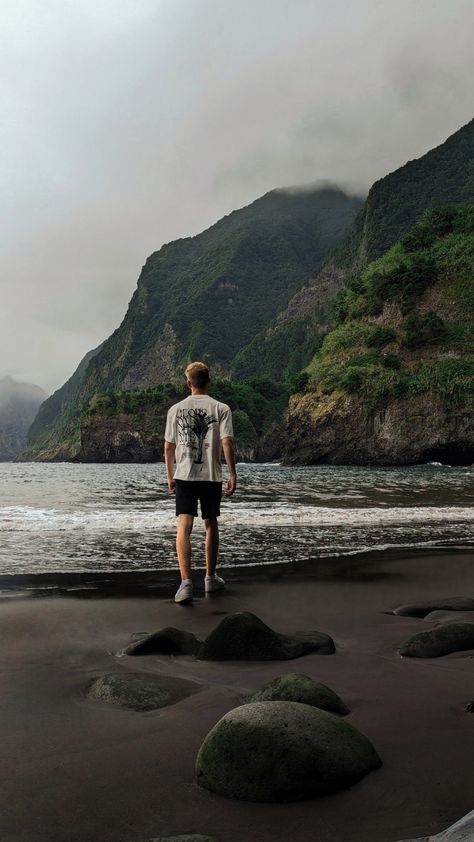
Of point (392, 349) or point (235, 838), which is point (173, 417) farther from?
point (392, 349)

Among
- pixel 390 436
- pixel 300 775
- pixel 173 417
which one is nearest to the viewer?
pixel 300 775

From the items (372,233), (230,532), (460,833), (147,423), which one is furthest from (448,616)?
(372,233)

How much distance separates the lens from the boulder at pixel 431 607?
544 cm

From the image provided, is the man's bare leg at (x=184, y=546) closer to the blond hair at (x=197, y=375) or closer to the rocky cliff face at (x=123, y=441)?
the blond hair at (x=197, y=375)

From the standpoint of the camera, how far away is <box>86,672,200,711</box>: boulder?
3.09 m

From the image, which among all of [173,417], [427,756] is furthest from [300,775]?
[173,417]

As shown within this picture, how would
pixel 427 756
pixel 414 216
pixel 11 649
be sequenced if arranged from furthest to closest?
pixel 414 216 → pixel 11 649 → pixel 427 756

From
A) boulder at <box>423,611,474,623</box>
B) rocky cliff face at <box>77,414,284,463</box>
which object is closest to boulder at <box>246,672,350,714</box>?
boulder at <box>423,611,474,623</box>

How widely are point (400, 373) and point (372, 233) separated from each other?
9658 cm

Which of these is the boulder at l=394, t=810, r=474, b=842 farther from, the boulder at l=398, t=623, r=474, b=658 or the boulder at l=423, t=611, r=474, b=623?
the boulder at l=423, t=611, r=474, b=623

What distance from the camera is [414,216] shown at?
14938cm

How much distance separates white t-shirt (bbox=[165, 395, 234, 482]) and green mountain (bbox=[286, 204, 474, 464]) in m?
60.7

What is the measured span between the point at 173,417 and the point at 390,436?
6323 centimetres

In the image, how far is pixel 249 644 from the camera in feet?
12.9
